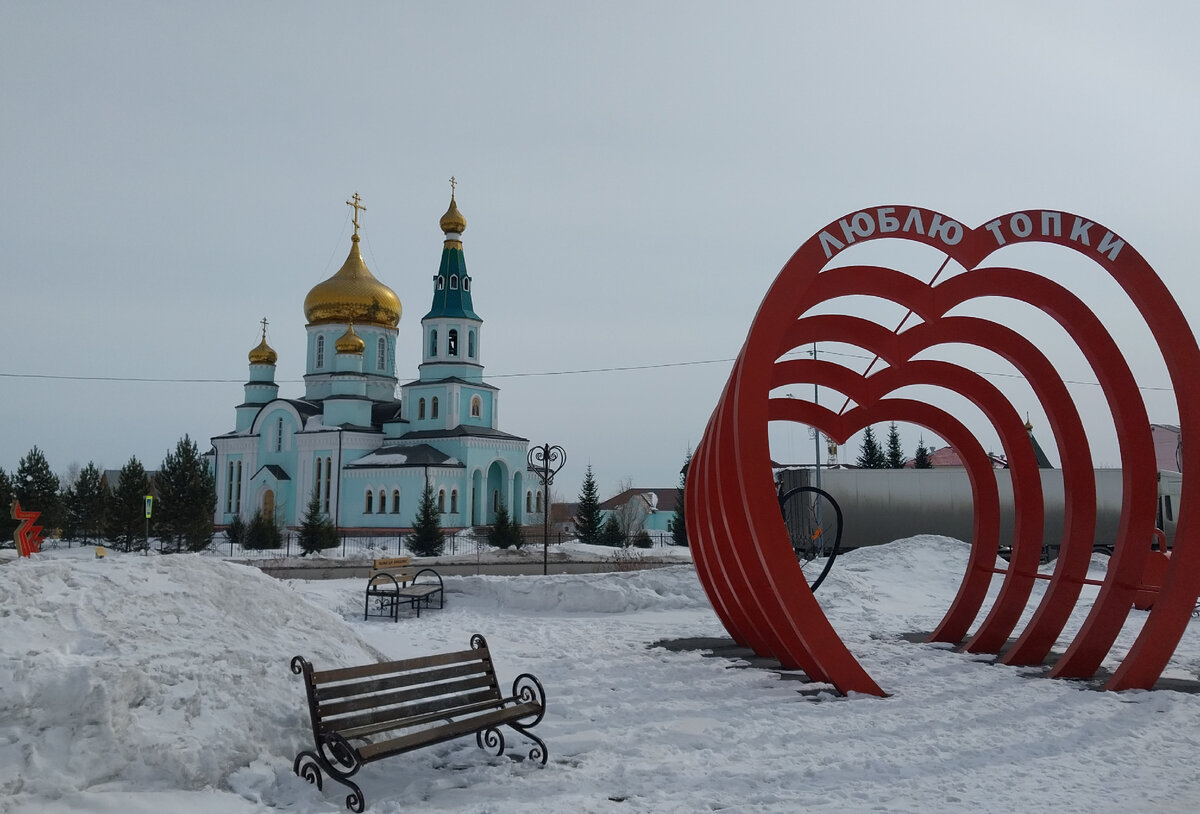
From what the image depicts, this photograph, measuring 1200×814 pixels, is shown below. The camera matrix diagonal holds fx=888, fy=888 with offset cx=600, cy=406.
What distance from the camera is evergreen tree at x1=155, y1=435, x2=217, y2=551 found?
35094mm

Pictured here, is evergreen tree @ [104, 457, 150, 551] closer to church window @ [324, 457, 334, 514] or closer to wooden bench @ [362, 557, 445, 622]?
church window @ [324, 457, 334, 514]

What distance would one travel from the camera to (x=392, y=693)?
19.3 feet

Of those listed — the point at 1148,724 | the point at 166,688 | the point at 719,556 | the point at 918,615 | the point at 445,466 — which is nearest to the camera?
the point at 166,688

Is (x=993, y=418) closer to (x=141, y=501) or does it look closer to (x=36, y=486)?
(x=141, y=501)

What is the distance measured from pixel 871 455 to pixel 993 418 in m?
40.8

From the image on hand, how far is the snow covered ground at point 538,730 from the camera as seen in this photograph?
500 cm

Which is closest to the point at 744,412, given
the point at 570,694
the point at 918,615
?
the point at 570,694

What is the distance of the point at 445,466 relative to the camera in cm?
4519

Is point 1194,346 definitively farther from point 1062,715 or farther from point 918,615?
point 918,615

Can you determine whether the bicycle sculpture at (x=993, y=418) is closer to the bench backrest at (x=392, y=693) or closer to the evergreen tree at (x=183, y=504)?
the bench backrest at (x=392, y=693)

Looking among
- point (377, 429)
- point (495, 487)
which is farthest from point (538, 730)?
point (377, 429)

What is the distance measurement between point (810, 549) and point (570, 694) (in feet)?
54.2

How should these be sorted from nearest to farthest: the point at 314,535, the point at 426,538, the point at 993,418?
1. the point at 993,418
2. the point at 426,538
3. the point at 314,535

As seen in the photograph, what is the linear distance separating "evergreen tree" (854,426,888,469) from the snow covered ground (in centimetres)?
4138
